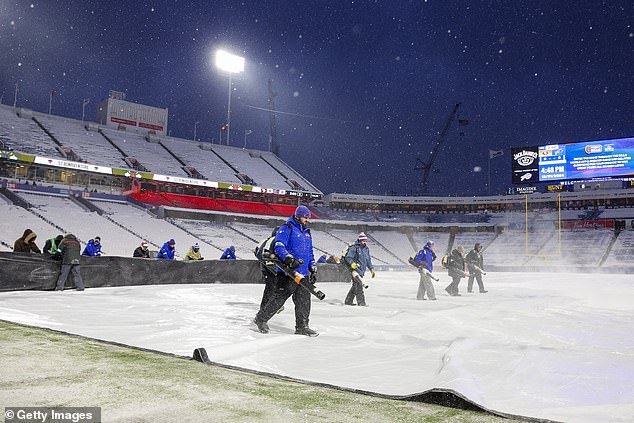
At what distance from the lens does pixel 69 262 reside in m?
12.6

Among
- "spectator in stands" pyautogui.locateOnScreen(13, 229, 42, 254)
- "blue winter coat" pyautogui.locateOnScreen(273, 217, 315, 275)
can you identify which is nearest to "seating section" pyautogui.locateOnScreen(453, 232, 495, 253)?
"spectator in stands" pyautogui.locateOnScreen(13, 229, 42, 254)

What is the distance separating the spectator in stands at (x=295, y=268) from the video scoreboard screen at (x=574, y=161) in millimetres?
33073

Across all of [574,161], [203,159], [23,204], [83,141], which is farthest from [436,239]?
[23,204]

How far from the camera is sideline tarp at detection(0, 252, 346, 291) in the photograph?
1196 centimetres

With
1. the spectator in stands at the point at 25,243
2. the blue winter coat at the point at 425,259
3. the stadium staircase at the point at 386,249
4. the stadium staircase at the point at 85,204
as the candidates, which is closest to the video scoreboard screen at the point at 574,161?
the stadium staircase at the point at 386,249

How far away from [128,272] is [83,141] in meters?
31.1

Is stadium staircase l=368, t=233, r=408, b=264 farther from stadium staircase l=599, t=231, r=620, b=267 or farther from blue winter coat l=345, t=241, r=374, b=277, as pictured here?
blue winter coat l=345, t=241, r=374, b=277

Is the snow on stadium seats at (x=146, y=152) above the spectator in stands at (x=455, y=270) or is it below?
above

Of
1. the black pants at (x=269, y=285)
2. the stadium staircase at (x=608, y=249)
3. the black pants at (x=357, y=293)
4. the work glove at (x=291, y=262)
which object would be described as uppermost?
the stadium staircase at (x=608, y=249)

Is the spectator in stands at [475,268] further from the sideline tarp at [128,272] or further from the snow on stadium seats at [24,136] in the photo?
the snow on stadium seats at [24,136]

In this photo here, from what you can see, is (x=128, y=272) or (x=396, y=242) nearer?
(x=128, y=272)

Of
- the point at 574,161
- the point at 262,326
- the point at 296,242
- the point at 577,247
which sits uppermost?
the point at 574,161

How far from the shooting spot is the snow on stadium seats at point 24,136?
34.8 metres

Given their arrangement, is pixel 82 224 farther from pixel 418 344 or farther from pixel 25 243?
pixel 418 344
